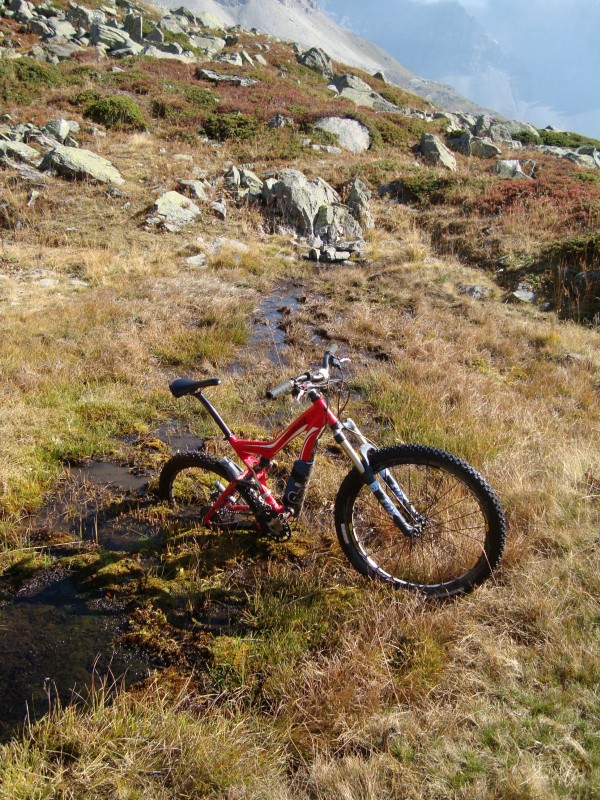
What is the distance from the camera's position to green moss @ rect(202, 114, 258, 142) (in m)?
21.0

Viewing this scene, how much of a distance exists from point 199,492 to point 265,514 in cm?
105

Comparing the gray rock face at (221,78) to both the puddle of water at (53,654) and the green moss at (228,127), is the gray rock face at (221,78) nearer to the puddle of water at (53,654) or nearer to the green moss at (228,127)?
the green moss at (228,127)

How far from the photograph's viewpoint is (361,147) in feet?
77.1

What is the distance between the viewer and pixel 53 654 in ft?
9.45

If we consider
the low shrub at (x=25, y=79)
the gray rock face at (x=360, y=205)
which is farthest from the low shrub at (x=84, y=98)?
the gray rock face at (x=360, y=205)

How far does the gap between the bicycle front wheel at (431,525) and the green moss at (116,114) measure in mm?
21129

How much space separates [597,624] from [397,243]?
13.3 meters

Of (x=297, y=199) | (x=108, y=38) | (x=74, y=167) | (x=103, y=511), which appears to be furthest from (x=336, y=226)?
(x=108, y=38)

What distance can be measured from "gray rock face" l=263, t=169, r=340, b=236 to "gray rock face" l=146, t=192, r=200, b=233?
2.43 m

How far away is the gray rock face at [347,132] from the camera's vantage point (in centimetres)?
2288

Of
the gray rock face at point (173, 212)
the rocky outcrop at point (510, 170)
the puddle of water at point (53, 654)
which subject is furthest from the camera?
the rocky outcrop at point (510, 170)

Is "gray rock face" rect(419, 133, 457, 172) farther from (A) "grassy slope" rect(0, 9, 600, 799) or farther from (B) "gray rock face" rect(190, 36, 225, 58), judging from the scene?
(B) "gray rock face" rect(190, 36, 225, 58)

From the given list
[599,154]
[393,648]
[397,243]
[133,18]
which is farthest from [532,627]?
[133,18]

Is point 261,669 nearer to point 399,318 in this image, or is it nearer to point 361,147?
point 399,318
